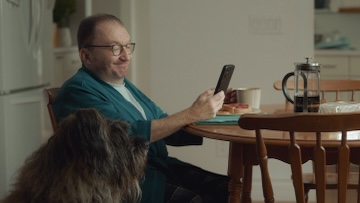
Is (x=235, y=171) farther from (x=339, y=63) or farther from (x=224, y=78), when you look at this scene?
(x=339, y=63)

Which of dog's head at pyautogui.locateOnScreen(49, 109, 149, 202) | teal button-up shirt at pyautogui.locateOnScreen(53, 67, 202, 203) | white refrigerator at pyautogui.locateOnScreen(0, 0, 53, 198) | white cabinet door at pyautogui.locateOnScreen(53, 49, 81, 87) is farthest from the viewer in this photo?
white cabinet door at pyautogui.locateOnScreen(53, 49, 81, 87)

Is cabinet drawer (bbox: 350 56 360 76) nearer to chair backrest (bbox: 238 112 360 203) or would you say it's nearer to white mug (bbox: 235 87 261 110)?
white mug (bbox: 235 87 261 110)

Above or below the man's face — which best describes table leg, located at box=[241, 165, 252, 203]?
below

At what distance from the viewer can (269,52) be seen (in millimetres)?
4430

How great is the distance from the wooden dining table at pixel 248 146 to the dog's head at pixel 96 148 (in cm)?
49

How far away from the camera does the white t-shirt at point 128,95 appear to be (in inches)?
Answer: 106

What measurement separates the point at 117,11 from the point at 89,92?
8.69 feet

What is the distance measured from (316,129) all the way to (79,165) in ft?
2.13

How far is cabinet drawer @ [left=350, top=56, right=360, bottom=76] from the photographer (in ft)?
20.7

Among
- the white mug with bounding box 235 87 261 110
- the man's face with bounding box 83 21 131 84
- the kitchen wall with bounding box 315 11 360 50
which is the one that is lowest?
the white mug with bounding box 235 87 261 110

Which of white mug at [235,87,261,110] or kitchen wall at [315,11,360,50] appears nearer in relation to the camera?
white mug at [235,87,261,110]

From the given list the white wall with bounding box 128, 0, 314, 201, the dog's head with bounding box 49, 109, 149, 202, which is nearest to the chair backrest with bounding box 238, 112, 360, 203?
the dog's head with bounding box 49, 109, 149, 202

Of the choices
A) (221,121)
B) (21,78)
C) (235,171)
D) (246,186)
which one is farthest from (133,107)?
(21,78)

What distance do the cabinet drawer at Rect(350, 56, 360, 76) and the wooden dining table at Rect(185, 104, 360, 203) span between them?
379cm
